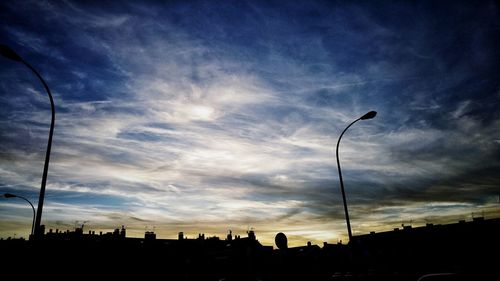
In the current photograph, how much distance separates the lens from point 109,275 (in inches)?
1248

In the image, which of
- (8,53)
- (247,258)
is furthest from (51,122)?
(247,258)

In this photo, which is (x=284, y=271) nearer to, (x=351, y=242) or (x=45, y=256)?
(x=351, y=242)

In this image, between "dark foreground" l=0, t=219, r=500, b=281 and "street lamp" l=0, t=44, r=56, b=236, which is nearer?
"street lamp" l=0, t=44, r=56, b=236

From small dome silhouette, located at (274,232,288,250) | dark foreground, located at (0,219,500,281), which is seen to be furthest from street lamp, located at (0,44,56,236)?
dark foreground, located at (0,219,500,281)

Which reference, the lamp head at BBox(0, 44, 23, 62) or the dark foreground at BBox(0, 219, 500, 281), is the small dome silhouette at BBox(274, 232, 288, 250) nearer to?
the lamp head at BBox(0, 44, 23, 62)

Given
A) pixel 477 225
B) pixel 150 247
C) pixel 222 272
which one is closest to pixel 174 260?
pixel 150 247

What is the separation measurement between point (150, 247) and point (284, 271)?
112 ft

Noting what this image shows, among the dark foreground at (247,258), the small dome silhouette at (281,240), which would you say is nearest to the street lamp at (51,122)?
the small dome silhouette at (281,240)

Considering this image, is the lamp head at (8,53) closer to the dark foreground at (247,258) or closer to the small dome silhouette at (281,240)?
the small dome silhouette at (281,240)

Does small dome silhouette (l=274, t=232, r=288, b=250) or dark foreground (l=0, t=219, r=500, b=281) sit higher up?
small dome silhouette (l=274, t=232, r=288, b=250)

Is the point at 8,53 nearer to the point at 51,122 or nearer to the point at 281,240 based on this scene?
the point at 51,122

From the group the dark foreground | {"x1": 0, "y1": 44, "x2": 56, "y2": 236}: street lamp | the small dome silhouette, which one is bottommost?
the dark foreground

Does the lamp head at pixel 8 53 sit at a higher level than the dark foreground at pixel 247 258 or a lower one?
higher

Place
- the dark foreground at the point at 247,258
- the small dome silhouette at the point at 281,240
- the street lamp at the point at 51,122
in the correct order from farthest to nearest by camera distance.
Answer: the dark foreground at the point at 247,258 → the street lamp at the point at 51,122 → the small dome silhouette at the point at 281,240
